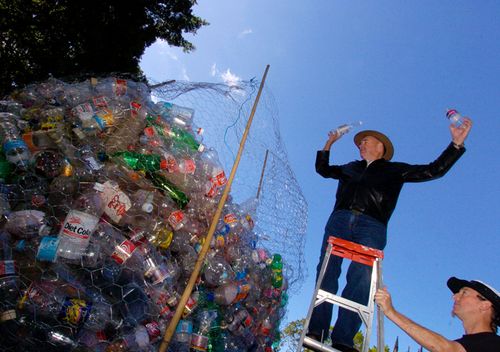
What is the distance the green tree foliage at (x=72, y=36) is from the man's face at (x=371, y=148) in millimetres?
6204

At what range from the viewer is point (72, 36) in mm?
8109

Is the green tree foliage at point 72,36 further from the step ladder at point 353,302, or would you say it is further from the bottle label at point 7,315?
the step ladder at point 353,302

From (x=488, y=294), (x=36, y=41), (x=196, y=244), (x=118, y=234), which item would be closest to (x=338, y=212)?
(x=488, y=294)

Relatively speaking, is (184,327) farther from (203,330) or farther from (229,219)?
(229,219)

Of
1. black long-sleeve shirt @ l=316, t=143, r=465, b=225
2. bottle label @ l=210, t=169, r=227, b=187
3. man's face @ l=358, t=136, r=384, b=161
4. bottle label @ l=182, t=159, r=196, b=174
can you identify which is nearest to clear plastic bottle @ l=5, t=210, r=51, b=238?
bottle label @ l=182, t=159, r=196, b=174

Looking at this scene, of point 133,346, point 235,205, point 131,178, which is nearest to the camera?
point 133,346

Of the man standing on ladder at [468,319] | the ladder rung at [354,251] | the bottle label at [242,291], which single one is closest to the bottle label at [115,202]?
the bottle label at [242,291]

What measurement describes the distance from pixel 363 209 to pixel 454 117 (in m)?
0.96

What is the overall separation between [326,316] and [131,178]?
6.94 feet

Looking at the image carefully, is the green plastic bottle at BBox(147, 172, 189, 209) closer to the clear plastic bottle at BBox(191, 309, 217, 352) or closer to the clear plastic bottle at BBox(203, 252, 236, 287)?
the clear plastic bottle at BBox(203, 252, 236, 287)

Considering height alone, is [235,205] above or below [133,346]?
above

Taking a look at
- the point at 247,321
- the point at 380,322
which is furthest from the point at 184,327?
the point at 380,322

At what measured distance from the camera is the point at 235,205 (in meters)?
4.73

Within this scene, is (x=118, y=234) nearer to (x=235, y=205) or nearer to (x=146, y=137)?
(x=146, y=137)
